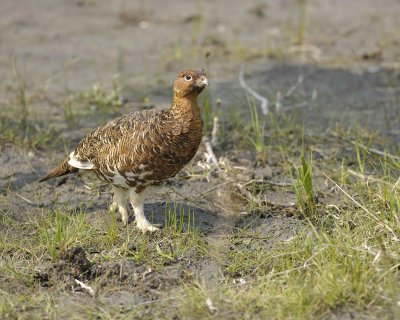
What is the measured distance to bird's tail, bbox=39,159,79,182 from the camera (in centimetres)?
571

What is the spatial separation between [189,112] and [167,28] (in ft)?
17.3

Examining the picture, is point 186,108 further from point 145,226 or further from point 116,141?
point 145,226

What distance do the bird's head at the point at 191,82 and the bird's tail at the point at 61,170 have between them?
116 cm

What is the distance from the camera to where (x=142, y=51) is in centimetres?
942

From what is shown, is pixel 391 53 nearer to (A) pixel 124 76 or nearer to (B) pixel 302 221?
(A) pixel 124 76

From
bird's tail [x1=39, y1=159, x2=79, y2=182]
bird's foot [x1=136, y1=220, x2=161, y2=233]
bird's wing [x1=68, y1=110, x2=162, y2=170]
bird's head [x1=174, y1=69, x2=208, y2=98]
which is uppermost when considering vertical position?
bird's head [x1=174, y1=69, x2=208, y2=98]

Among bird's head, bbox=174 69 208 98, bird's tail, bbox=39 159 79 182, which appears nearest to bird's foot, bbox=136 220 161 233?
bird's tail, bbox=39 159 79 182

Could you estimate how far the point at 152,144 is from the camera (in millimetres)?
5051

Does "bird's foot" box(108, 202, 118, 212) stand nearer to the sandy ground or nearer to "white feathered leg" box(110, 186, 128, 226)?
"white feathered leg" box(110, 186, 128, 226)

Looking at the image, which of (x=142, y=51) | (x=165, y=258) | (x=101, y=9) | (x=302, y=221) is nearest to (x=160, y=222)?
(x=165, y=258)

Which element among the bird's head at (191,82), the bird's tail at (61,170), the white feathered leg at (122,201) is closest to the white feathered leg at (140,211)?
the white feathered leg at (122,201)

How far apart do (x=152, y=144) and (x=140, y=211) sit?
57 centimetres

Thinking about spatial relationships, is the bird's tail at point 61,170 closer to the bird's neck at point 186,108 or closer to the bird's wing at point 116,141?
the bird's wing at point 116,141

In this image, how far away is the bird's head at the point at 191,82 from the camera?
5.04 metres
